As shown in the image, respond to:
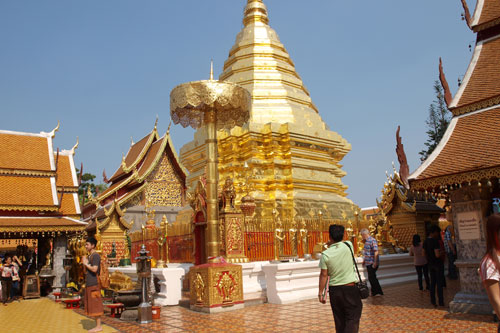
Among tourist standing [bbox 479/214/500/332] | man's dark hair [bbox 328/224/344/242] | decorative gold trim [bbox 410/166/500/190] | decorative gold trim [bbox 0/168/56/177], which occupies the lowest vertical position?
tourist standing [bbox 479/214/500/332]

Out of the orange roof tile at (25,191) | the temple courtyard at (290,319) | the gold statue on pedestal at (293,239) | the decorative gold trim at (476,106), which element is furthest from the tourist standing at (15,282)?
Answer: the decorative gold trim at (476,106)

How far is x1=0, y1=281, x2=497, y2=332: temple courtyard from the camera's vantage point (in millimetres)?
6016

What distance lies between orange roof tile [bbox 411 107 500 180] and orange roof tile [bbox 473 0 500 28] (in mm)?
1938

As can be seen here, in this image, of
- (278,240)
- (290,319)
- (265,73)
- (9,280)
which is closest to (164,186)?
(265,73)

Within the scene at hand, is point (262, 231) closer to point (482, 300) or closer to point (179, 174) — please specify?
point (482, 300)

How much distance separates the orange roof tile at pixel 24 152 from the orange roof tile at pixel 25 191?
41 centimetres

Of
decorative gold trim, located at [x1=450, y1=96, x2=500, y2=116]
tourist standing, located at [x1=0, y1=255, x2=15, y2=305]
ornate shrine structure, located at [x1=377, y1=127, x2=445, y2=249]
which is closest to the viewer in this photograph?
decorative gold trim, located at [x1=450, y1=96, x2=500, y2=116]

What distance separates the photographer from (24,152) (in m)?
15.7

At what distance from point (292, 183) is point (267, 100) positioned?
10.6 ft

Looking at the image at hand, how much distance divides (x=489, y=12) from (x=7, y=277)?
12939 mm

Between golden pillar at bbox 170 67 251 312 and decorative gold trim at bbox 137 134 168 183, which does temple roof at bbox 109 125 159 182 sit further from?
golden pillar at bbox 170 67 251 312

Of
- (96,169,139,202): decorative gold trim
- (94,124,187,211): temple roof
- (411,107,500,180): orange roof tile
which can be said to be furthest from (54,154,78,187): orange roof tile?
(411,107,500,180): orange roof tile

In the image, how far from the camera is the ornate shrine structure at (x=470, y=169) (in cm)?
657

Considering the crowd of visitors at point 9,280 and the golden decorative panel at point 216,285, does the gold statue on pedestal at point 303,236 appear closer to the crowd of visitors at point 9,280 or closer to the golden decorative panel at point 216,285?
the golden decorative panel at point 216,285
